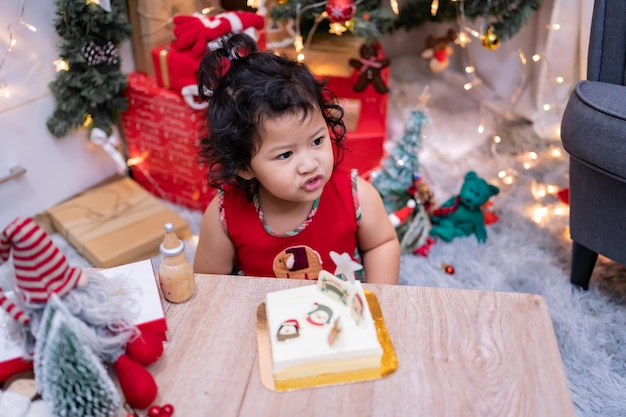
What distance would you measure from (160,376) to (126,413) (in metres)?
Answer: 0.06

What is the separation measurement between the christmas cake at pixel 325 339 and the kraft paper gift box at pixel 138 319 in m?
0.14

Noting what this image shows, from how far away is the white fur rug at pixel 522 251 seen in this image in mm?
1194

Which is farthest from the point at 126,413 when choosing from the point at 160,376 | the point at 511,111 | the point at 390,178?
the point at 511,111

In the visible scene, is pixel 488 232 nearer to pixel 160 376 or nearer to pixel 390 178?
pixel 390 178

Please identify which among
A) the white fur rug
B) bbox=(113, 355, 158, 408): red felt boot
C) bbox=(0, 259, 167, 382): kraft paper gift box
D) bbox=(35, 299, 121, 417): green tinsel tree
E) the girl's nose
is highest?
the girl's nose

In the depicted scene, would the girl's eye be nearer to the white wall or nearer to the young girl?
the young girl

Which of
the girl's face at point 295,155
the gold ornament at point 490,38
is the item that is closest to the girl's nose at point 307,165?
the girl's face at point 295,155

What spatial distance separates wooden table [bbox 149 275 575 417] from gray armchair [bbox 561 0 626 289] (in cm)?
40

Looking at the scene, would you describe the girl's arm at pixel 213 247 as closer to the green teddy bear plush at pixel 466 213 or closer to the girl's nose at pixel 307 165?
the girl's nose at pixel 307 165

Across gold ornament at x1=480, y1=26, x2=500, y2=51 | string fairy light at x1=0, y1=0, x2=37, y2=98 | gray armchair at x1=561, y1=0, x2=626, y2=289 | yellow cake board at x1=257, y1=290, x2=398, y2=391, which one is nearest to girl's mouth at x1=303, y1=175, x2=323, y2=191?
yellow cake board at x1=257, y1=290, x2=398, y2=391

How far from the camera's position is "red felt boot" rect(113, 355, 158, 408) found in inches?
26.9

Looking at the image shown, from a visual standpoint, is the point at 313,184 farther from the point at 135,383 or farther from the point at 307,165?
the point at 135,383

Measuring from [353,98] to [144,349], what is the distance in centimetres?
124

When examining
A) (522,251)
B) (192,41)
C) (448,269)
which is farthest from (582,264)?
(192,41)
